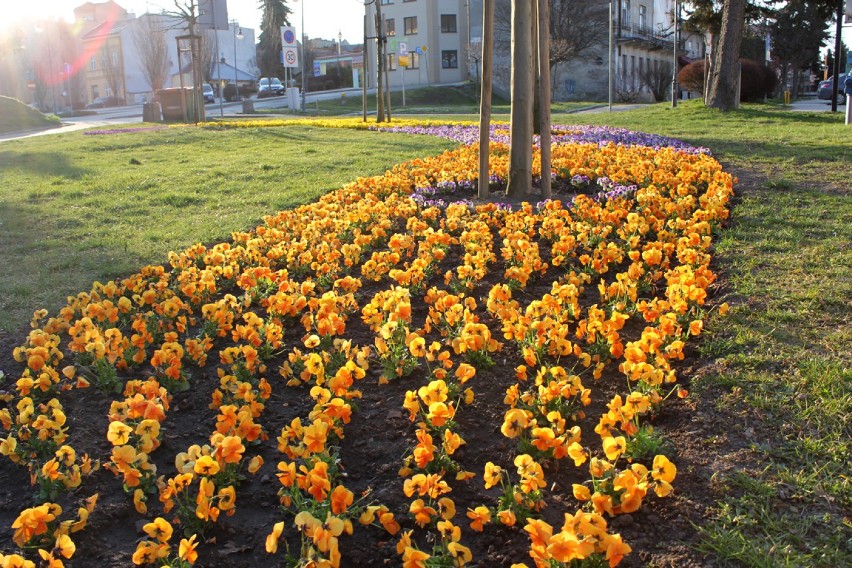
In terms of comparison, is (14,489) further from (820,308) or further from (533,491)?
(820,308)

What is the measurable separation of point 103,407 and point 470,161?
7.42 metres

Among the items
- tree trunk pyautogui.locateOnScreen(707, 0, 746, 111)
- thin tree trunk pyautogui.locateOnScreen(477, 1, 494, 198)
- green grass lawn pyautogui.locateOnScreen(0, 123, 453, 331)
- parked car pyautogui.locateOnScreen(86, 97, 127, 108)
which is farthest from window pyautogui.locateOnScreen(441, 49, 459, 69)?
thin tree trunk pyautogui.locateOnScreen(477, 1, 494, 198)

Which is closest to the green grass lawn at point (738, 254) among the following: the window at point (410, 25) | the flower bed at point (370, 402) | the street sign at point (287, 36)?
the flower bed at point (370, 402)

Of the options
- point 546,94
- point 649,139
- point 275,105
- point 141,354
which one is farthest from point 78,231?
point 275,105

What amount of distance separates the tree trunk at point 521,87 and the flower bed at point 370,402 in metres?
1.55

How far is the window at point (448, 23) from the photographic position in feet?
201

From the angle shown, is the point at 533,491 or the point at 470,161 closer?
the point at 533,491

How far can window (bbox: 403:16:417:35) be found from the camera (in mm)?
61781

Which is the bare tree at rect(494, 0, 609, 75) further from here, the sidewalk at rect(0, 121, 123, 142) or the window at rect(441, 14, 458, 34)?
the sidewalk at rect(0, 121, 123, 142)

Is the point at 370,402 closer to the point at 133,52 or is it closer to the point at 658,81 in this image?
the point at 658,81

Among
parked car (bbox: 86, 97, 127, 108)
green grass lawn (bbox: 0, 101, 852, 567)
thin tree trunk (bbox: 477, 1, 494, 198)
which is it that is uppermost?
parked car (bbox: 86, 97, 127, 108)

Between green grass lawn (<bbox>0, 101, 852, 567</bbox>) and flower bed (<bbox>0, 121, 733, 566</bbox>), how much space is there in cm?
29

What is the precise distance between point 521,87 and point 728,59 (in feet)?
53.9

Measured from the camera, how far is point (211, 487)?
8.54ft
